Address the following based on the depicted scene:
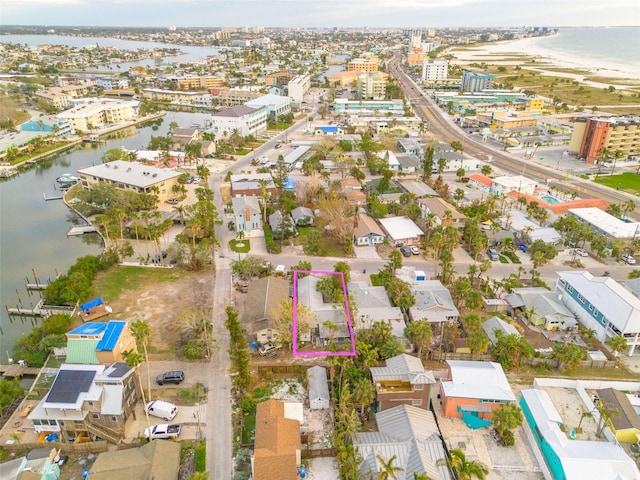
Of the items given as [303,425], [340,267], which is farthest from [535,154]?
[303,425]

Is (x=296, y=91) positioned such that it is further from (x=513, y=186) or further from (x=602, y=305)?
(x=602, y=305)

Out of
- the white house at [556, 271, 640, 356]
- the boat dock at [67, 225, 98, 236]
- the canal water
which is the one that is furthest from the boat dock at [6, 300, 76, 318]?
the white house at [556, 271, 640, 356]

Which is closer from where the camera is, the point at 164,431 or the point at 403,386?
the point at 164,431

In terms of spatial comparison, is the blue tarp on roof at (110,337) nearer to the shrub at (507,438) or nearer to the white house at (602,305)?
the shrub at (507,438)

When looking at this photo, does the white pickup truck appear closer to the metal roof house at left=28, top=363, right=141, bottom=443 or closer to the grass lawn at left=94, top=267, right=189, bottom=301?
the metal roof house at left=28, top=363, right=141, bottom=443

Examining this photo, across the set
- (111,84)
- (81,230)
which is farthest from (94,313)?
(111,84)

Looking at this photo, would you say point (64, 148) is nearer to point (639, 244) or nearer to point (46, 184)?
point (46, 184)

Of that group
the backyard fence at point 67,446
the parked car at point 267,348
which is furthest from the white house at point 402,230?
the backyard fence at point 67,446

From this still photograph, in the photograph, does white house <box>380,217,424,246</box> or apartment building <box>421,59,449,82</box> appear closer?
white house <box>380,217,424,246</box>
